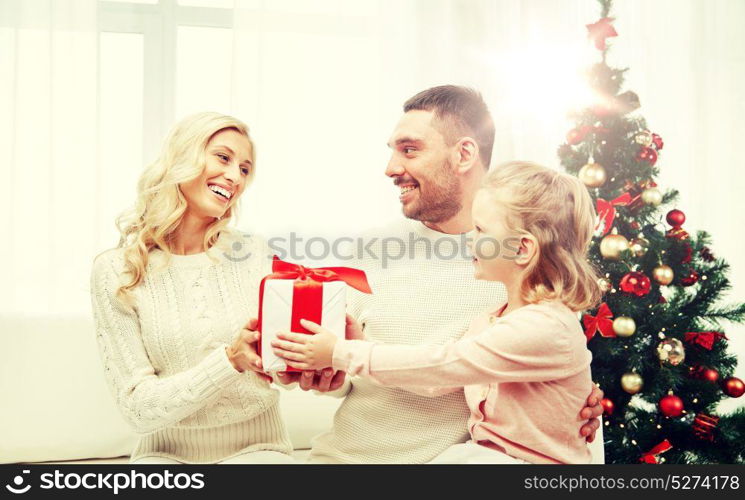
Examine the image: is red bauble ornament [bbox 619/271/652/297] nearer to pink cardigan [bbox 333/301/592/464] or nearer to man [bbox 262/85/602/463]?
man [bbox 262/85/602/463]

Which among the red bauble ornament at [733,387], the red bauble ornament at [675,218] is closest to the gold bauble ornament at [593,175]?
the red bauble ornament at [675,218]

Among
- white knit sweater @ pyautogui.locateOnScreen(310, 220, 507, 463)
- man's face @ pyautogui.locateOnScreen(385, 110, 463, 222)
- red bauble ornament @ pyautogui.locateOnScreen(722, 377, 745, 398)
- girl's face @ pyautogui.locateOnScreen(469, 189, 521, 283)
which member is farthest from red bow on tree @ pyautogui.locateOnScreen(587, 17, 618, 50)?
red bauble ornament @ pyautogui.locateOnScreen(722, 377, 745, 398)

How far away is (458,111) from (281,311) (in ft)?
2.26

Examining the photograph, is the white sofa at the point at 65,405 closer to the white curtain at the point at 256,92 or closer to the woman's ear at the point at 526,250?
the white curtain at the point at 256,92

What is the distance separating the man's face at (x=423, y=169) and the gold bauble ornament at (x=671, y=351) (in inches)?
38.0

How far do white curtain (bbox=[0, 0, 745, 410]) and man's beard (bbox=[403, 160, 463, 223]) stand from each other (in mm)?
1093

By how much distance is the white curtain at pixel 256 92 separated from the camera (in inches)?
108

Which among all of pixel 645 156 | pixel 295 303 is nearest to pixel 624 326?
pixel 645 156

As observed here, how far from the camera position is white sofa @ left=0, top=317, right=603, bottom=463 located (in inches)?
83.1

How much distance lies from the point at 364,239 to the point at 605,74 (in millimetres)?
1084

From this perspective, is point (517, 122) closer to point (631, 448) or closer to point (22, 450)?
point (631, 448)

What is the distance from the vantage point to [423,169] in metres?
1.76

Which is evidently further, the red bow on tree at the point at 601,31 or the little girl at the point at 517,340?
the red bow on tree at the point at 601,31

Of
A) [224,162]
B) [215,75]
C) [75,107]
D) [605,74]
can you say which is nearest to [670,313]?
[605,74]
